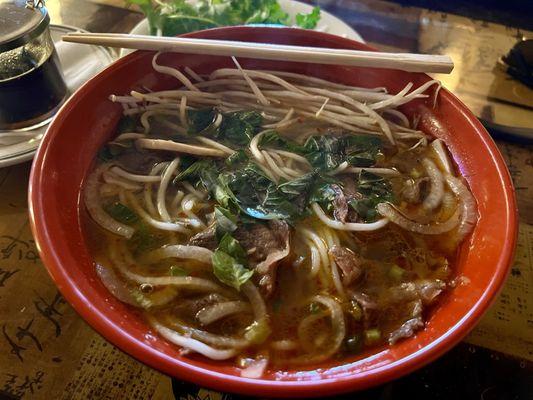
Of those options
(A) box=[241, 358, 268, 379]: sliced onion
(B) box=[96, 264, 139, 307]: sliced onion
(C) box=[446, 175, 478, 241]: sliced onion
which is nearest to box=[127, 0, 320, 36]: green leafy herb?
(C) box=[446, 175, 478, 241]: sliced onion

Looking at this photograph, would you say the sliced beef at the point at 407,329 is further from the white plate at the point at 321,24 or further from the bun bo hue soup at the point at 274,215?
the white plate at the point at 321,24

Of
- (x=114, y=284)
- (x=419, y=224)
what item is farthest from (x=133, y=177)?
(x=419, y=224)

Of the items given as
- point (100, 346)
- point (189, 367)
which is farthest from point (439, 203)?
point (100, 346)

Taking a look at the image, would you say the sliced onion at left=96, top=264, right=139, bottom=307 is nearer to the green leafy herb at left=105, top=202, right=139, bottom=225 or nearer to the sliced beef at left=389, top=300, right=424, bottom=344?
the green leafy herb at left=105, top=202, right=139, bottom=225

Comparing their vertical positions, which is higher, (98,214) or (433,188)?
(433,188)

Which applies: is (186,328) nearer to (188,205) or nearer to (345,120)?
(188,205)

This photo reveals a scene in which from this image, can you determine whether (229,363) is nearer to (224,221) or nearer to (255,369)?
(255,369)

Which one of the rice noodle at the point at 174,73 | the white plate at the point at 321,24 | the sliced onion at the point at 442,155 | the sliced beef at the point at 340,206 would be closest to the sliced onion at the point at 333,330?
the sliced beef at the point at 340,206
